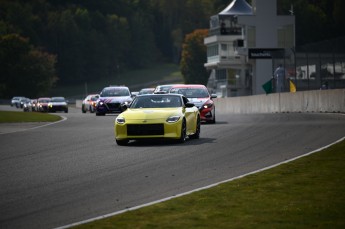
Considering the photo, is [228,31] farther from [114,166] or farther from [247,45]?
[114,166]

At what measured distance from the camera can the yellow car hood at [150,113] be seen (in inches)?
925

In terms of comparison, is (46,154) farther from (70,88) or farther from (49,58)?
(70,88)

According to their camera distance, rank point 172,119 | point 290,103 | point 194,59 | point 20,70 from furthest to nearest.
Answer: point 194,59 < point 20,70 < point 290,103 < point 172,119

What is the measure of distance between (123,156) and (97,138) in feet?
22.2

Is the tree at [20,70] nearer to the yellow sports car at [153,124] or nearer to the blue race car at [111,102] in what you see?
the blue race car at [111,102]

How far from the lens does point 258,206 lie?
1193cm

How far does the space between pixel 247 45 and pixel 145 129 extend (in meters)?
88.9

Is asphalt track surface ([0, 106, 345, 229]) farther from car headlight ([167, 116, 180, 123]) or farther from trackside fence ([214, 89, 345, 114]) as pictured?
trackside fence ([214, 89, 345, 114])

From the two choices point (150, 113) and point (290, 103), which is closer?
point (150, 113)

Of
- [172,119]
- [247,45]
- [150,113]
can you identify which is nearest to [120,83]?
[247,45]

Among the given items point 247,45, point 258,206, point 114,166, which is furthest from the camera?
point 247,45

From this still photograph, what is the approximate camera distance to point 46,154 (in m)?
21.3

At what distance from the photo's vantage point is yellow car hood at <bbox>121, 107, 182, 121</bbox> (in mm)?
23500

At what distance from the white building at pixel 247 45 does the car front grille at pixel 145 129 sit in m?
33.7
